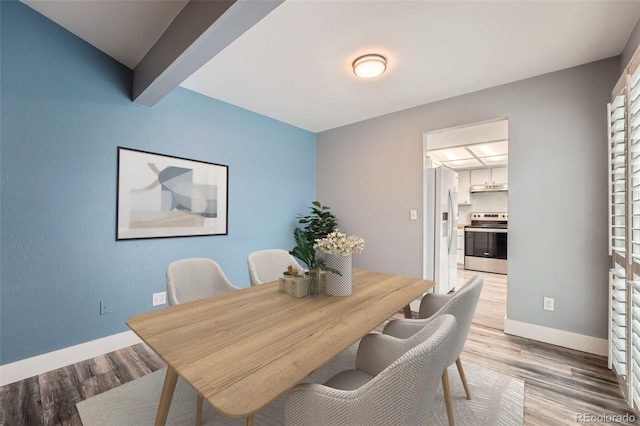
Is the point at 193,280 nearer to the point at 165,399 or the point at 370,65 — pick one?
the point at 165,399

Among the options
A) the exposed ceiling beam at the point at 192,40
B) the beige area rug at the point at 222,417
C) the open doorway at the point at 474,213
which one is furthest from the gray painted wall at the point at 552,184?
the exposed ceiling beam at the point at 192,40

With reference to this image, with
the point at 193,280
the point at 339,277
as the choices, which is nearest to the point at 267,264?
the point at 193,280

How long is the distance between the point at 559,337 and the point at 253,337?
9.22 feet

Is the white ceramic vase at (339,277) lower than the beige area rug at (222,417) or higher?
higher

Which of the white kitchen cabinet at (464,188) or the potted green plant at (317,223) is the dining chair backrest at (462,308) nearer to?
the potted green plant at (317,223)

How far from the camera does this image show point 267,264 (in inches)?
89.9

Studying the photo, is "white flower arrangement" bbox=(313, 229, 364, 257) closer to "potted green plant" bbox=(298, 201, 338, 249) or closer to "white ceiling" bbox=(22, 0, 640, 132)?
"white ceiling" bbox=(22, 0, 640, 132)

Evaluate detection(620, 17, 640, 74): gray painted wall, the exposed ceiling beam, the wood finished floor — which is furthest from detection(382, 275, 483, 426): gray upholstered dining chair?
detection(620, 17, 640, 74): gray painted wall

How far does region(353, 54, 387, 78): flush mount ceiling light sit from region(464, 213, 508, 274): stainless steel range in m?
4.44

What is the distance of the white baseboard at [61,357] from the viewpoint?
1.82 metres

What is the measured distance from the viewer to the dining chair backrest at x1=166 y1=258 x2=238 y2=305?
1.75 meters

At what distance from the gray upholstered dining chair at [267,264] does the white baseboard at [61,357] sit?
4.32 feet

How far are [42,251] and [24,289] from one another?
0.27m

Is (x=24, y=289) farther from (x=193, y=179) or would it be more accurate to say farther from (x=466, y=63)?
(x=466, y=63)
